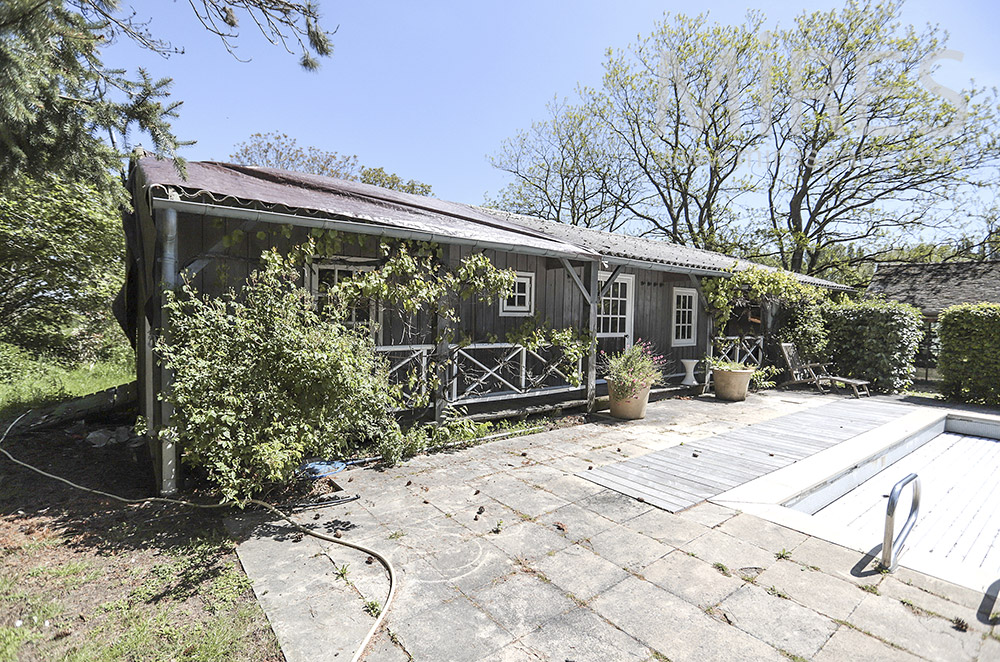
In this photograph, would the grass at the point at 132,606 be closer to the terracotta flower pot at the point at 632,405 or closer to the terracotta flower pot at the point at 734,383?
the terracotta flower pot at the point at 632,405

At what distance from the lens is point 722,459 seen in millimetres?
5469

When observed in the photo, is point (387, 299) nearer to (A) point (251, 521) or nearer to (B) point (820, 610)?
(A) point (251, 521)

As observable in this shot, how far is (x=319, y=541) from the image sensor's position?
11.2 ft

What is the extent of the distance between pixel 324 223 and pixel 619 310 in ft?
23.1

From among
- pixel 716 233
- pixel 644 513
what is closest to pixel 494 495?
pixel 644 513

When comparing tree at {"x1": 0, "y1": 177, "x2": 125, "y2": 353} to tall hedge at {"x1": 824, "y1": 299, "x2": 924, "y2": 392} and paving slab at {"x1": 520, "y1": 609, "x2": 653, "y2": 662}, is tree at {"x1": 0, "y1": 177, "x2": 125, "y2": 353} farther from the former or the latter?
tall hedge at {"x1": 824, "y1": 299, "x2": 924, "y2": 392}

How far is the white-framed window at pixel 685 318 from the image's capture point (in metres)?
11.5

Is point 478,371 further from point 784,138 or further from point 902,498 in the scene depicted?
point 784,138

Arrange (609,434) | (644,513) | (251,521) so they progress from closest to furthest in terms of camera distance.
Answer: (251,521) < (644,513) < (609,434)

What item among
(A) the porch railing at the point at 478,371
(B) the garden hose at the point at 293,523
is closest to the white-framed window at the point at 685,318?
(A) the porch railing at the point at 478,371

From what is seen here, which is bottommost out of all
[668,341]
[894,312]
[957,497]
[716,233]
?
[957,497]

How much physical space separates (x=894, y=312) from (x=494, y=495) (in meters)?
11.0

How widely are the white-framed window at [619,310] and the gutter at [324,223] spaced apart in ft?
12.1

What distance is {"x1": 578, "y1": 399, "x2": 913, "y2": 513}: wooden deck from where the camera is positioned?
447 cm
